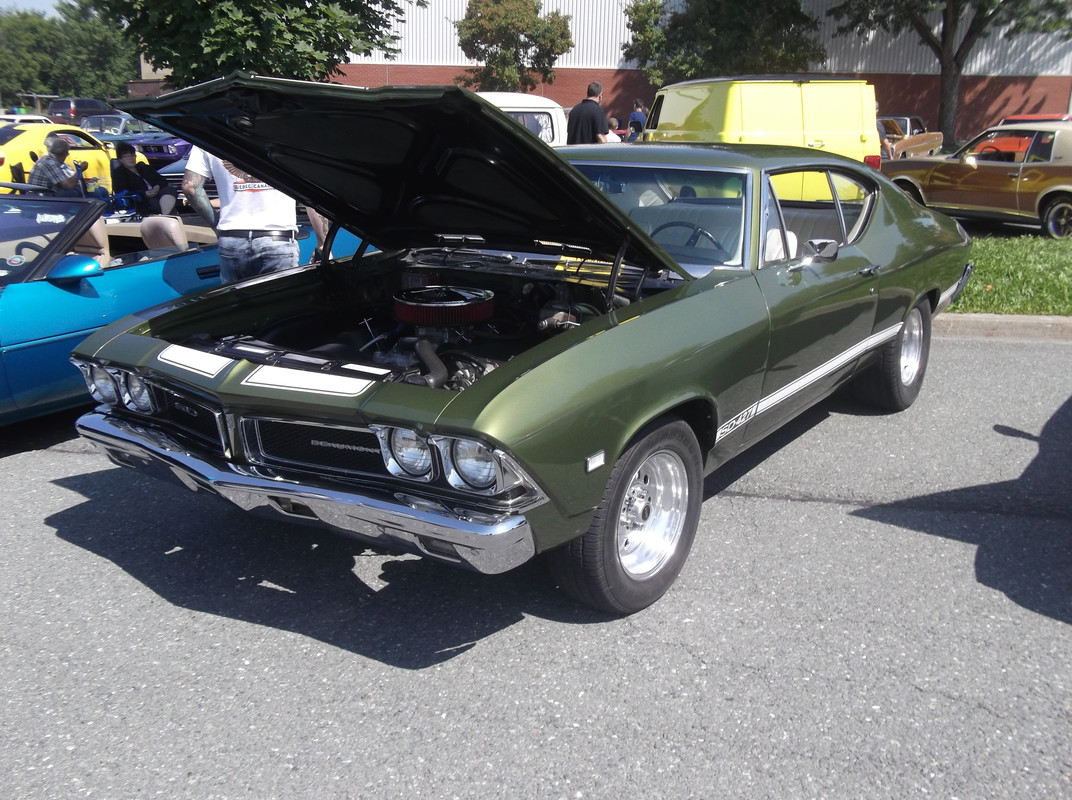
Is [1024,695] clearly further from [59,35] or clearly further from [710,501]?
[59,35]

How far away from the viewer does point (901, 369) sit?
5.23 m

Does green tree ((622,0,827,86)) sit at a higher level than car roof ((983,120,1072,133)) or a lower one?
higher

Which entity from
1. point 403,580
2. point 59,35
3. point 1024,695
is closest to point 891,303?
point 1024,695

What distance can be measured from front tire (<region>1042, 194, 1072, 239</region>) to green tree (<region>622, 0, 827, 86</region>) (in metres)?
19.8

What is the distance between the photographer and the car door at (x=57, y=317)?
4684mm

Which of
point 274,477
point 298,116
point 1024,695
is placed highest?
point 298,116

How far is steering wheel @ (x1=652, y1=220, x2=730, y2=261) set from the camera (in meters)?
3.76

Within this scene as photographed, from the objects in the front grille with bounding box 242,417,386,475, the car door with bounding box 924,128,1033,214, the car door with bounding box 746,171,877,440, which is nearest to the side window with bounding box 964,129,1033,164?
the car door with bounding box 924,128,1033,214

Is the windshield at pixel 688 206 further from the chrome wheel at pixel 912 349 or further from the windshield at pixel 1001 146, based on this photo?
the windshield at pixel 1001 146

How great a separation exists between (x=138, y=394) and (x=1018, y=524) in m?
3.65

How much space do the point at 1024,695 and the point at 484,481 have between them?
177 cm

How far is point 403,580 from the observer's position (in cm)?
346

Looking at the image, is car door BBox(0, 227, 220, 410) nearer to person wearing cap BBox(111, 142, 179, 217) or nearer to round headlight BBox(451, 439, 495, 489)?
round headlight BBox(451, 439, 495, 489)

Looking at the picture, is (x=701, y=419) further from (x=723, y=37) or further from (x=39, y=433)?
(x=723, y=37)
